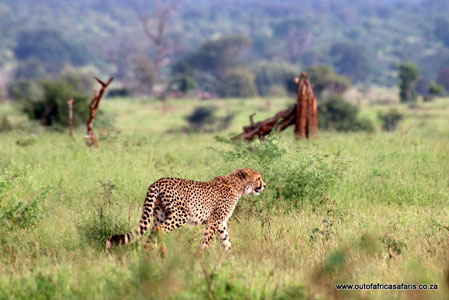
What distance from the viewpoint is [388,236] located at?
600cm

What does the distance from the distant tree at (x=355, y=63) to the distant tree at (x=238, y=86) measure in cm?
2149

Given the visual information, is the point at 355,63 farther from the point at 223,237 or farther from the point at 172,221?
the point at 172,221

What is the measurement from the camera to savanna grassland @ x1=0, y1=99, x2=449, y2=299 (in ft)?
14.7

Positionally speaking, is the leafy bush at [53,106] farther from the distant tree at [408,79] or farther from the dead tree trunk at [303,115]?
the distant tree at [408,79]

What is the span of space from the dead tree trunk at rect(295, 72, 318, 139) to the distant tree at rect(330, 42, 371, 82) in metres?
60.7

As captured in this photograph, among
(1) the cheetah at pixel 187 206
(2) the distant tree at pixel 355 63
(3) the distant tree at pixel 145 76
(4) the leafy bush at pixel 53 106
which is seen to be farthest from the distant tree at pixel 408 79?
(1) the cheetah at pixel 187 206

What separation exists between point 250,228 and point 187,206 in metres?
1.12

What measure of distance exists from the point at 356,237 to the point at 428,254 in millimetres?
804

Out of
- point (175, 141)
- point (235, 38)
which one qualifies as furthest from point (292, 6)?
point (175, 141)

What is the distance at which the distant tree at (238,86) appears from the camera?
2093 inches

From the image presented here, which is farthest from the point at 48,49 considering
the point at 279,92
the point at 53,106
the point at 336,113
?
the point at 53,106

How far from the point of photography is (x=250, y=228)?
21.9 feet

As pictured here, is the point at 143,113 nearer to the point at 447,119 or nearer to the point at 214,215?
the point at 447,119

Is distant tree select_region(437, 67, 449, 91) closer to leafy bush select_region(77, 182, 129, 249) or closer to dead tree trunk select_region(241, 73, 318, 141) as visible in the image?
dead tree trunk select_region(241, 73, 318, 141)
